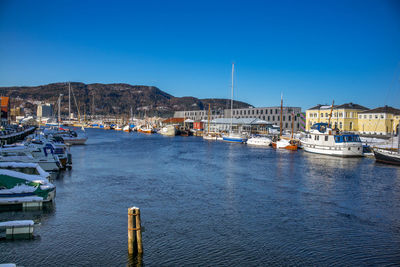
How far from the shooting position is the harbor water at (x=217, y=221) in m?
12.5

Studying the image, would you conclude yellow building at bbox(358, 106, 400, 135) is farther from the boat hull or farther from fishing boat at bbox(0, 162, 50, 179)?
fishing boat at bbox(0, 162, 50, 179)

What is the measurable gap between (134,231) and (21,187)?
30.1 ft

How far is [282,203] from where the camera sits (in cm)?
2067

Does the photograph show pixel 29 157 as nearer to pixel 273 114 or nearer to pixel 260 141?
pixel 260 141

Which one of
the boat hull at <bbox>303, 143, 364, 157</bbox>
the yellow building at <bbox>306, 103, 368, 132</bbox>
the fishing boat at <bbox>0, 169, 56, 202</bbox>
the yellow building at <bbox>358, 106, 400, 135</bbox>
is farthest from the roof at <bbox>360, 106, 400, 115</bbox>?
the fishing boat at <bbox>0, 169, 56, 202</bbox>

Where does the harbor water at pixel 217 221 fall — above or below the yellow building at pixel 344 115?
below

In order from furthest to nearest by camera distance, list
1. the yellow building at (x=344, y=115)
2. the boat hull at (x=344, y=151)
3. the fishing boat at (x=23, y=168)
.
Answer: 1. the yellow building at (x=344, y=115)
2. the boat hull at (x=344, y=151)
3. the fishing boat at (x=23, y=168)

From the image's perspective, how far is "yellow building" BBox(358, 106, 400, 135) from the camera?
249ft

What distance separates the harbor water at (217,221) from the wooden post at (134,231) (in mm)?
487

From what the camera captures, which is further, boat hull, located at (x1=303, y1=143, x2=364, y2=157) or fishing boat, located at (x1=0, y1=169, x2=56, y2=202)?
boat hull, located at (x1=303, y1=143, x2=364, y2=157)

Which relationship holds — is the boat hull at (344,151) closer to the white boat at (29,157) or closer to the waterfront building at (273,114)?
the white boat at (29,157)

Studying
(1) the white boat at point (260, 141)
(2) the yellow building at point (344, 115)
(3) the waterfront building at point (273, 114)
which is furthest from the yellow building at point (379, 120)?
(1) the white boat at point (260, 141)

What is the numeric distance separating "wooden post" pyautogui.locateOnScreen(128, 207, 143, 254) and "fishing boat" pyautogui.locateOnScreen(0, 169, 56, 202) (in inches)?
324

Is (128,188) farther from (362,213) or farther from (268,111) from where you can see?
(268,111)
